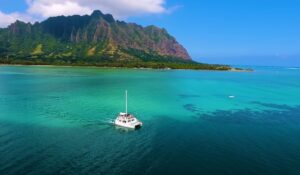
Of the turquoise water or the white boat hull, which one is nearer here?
the turquoise water

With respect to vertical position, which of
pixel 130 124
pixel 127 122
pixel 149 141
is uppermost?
pixel 127 122

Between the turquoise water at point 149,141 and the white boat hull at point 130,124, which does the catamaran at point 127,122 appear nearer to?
the white boat hull at point 130,124

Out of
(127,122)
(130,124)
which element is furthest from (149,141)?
(127,122)

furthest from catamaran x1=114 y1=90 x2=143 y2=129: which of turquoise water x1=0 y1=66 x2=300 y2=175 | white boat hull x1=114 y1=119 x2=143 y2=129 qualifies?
turquoise water x1=0 y1=66 x2=300 y2=175

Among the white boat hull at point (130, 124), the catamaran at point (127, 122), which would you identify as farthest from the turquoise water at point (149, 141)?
the catamaran at point (127, 122)

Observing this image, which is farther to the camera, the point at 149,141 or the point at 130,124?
the point at 130,124

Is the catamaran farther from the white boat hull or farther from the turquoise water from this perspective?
the turquoise water

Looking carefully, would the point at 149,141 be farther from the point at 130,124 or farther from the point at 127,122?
the point at 127,122

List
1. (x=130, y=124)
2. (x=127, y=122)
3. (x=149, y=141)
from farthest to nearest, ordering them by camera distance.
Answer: (x=127, y=122) < (x=130, y=124) < (x=149, y=141)

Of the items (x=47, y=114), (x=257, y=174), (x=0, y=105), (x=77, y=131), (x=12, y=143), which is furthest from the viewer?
(x=0, y=105)

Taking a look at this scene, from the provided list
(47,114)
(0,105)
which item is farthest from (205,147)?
(0,105)

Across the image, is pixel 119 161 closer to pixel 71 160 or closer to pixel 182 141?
pixel 71 160
